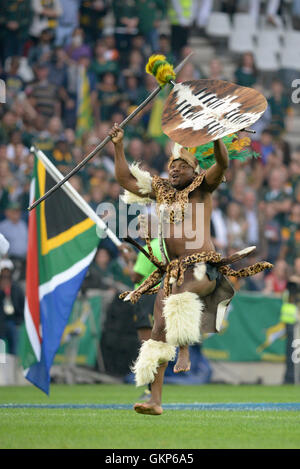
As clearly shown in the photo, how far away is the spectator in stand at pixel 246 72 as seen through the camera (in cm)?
2050

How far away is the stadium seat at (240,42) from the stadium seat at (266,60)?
8.1 inches

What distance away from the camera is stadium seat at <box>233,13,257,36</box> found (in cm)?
2292

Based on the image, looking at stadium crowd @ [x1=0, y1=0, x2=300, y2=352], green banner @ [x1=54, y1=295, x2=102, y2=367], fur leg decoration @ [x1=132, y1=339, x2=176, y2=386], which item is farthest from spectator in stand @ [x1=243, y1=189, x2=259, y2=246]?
fur leg decoration @ [x1=132, y1=339, x2=176, y2=386]

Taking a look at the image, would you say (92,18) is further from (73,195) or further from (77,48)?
(73,195)

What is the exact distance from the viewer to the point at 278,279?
55.0 feet

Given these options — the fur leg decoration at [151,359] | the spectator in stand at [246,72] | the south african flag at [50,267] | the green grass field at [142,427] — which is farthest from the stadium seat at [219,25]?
the fur leg decoration at [151,359]

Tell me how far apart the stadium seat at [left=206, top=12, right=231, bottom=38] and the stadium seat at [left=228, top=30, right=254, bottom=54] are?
0.54 ft

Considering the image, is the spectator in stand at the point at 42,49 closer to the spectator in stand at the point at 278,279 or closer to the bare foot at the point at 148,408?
the spectator in stand at the point at 278,279

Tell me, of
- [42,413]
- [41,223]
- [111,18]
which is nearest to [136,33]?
[111,18]

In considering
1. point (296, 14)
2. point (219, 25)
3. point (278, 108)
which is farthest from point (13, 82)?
point (296, 14)

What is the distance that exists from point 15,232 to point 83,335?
1842 mm
